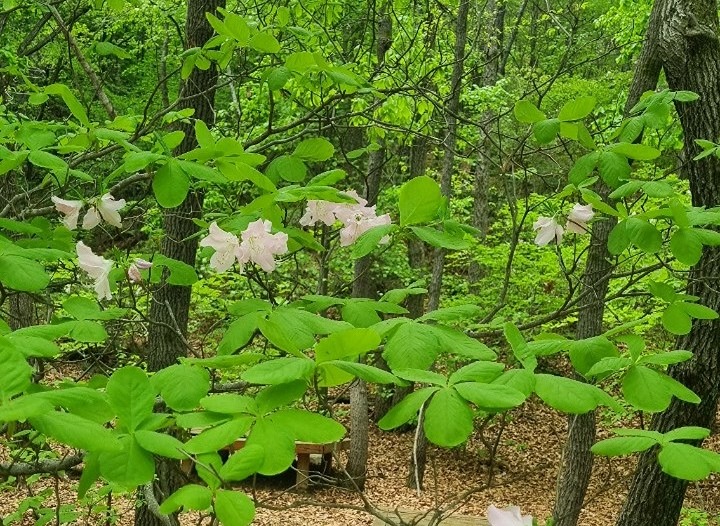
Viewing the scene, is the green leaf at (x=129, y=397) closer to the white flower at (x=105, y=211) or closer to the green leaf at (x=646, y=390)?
the green leaf at (x=646, y=390)

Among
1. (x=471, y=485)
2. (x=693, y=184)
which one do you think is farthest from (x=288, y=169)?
(x=471, y=485)

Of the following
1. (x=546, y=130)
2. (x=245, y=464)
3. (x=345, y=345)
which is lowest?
(x=245, y=464)

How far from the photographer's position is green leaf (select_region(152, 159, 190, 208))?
1.35 metres

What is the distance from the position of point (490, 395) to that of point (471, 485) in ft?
31.1

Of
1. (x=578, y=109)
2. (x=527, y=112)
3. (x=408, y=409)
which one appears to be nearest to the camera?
(x=408, y=409)

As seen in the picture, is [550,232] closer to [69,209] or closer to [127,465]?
[69,209]

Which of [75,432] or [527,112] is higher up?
[527,112]

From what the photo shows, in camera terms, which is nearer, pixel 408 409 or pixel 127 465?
pixel 127 465

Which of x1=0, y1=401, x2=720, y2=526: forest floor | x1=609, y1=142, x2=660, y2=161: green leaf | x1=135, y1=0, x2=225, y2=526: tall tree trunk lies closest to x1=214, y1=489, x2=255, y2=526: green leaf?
x1=609, y1=142, x2=660, y2=161: green leaf

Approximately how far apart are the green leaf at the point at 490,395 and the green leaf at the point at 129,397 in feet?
1.25

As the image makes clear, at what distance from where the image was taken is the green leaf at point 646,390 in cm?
110

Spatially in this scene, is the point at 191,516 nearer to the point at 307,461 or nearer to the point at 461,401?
the point at 307,461

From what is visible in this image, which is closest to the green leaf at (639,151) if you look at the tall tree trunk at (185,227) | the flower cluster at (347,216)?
the flower cluster at (347,216)

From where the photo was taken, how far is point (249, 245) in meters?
1.49
